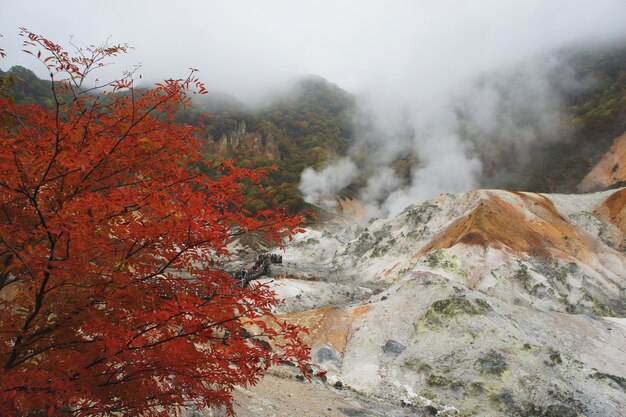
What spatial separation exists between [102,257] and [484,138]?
64.2 meters

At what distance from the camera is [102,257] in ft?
9.79

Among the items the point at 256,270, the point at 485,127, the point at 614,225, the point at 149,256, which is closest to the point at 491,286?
the point at 256,270

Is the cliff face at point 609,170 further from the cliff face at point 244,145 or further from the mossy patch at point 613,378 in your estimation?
the cliff face at point 244,145

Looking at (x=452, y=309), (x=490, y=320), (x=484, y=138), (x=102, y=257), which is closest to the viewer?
(x=102, y=257)

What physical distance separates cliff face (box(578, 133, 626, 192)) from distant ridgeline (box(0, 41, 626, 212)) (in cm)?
101

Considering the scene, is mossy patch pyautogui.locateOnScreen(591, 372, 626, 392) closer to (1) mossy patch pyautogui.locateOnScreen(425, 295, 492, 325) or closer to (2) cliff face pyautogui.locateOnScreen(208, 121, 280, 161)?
(1) mossy patch pyautogui.locateOnScreen(425, 295, 492, 325)

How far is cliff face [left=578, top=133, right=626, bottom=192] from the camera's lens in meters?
40.6

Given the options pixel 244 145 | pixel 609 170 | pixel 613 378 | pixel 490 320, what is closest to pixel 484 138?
pixel 609 170

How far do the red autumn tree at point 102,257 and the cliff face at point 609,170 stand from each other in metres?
48.9

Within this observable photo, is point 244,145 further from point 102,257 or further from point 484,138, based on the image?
point 102,257

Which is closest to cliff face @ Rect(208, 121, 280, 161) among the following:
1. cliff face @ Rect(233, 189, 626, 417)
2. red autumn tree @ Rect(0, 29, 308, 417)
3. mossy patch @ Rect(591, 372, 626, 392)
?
cliff face @ Rect(233, 189, 626, 417)

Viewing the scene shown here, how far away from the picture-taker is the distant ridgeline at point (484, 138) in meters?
47.7

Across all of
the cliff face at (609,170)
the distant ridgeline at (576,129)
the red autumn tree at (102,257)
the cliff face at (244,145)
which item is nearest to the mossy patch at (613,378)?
the red autumn tree at (102,257)

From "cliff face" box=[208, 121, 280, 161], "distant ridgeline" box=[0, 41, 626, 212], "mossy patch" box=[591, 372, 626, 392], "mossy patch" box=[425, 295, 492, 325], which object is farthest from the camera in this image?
"cliff face" box=[208, 121, 280, 161]
